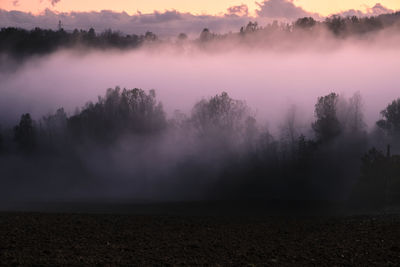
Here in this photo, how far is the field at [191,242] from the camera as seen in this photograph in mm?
26691

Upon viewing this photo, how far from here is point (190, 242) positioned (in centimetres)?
3162

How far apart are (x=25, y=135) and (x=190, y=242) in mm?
132271

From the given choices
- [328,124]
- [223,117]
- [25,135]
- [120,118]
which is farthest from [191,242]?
[25,135]

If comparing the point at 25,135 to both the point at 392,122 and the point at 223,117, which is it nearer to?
the point at 223,117

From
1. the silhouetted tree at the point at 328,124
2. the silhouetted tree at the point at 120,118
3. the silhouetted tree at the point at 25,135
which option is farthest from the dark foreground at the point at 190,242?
the silhouetted tree at the point at 25,135

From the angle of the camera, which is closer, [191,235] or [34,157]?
[191,235]

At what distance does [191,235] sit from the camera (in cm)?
3438

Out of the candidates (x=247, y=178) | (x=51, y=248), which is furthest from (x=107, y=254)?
(x=247, y=178)

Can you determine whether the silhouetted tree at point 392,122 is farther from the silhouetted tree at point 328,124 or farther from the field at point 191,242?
the field at point 191,242

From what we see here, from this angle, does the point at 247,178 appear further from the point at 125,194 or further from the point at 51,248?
the point at 51,248

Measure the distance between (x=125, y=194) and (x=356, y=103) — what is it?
59282 mm

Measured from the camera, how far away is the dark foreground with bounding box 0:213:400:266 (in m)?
26.7

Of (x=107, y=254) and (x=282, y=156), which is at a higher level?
(x=282, y=156)

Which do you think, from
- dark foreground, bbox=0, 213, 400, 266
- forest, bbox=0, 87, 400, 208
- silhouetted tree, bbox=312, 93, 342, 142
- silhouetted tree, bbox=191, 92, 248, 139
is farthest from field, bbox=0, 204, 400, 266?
silhouetted tree, bbox=191, 92, 248, 139
